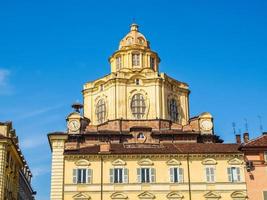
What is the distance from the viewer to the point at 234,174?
55188 millimetres

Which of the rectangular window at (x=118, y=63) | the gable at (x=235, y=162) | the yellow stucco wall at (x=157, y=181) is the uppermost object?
the rectangular window at (x=118, y=63)

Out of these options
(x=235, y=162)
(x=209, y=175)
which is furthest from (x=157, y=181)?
(x=235, y=162)

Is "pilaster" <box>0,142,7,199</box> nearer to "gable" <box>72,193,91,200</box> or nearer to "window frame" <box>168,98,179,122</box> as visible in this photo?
"gable" <box>72,193,91,200</box>

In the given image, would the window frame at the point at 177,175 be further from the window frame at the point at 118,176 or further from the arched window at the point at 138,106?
the arched window at the point at 138,106

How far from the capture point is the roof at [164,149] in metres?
55.5

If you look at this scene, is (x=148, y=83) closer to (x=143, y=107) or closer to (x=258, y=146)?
(x=143, y=107)

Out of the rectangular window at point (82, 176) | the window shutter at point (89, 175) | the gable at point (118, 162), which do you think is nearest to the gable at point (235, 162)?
the gable at point (118, 162)

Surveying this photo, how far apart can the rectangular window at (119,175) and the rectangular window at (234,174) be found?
11129mm

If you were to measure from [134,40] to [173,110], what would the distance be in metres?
17.0

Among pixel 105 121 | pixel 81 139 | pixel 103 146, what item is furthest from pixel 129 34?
pixel 103 146

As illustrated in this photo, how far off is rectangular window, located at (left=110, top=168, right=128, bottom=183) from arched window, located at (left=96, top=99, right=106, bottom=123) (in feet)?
104

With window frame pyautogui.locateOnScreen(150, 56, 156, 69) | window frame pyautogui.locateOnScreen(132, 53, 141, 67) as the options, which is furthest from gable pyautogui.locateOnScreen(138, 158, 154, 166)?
window frame pyautogui.locateOnScreen(150, 56, 156, 69)

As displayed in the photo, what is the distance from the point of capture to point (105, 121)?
84.7 metres

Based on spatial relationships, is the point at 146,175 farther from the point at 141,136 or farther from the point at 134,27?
the point at 134,27
